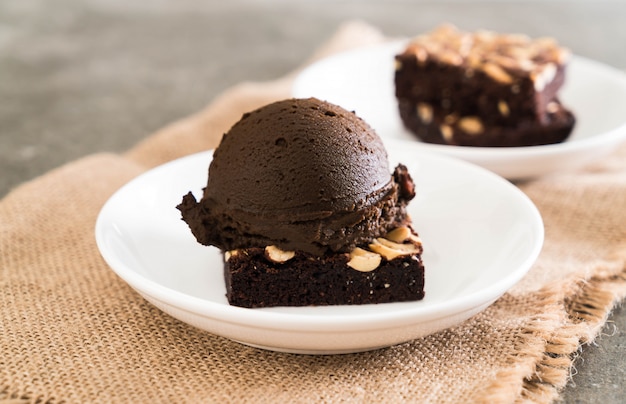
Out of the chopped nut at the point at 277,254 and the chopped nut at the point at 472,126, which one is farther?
the chopped nut at the point at 472,126

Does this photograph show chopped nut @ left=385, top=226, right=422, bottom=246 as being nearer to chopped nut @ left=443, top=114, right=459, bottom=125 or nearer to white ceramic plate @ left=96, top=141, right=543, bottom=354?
white ceramic plate @ left=96, top=141, right=543, bottom=354

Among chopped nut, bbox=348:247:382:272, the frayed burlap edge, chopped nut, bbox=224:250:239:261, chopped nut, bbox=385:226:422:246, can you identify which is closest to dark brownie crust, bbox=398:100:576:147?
the frayed burlap edge

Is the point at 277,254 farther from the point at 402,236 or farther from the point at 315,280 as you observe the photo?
the point at 402,236

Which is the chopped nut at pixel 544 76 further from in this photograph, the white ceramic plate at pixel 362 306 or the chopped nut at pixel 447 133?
the white ceramic plate at pixel 362 306

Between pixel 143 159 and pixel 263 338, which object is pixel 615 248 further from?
pixel 143 159

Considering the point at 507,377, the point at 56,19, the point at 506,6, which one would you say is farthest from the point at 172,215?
the point at 506,6

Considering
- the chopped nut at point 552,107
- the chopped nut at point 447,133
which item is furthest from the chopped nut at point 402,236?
the chopped nut at point 552,107
